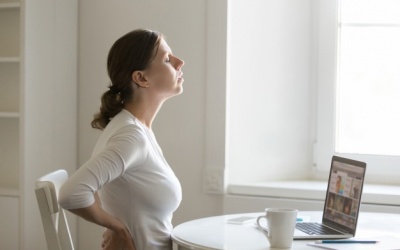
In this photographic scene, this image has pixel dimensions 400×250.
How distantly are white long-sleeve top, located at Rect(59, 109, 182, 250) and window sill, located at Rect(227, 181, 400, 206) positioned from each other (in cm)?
101

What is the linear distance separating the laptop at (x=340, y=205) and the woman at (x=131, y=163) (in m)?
0.43

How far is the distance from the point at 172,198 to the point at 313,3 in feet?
5.41

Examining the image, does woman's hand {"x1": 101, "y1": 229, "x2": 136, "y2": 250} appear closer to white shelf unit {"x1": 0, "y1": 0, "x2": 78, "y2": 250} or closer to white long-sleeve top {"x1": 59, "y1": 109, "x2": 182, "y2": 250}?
white long-sleeve top {"x1": 59, "y1": 109, "x2": 182, "y2": 250}

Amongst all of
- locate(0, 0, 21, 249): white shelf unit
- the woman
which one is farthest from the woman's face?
locate(0, 0, 21, 249): white shelf unit

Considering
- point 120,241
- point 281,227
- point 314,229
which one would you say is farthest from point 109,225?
point 314,229

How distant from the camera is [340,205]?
6.90 feet

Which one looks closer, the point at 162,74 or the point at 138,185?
the point at 138,185

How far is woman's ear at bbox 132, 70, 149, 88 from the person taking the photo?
2.10 meters

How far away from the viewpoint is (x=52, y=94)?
3.25m

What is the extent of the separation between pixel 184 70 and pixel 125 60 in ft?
3.52

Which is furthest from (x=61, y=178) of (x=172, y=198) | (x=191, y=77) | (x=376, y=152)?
(x=376, y=152)

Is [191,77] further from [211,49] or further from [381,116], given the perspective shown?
[381,116]

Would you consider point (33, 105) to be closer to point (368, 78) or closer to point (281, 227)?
point (368, 78)

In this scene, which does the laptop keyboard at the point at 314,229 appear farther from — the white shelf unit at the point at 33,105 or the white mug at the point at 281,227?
the white shelf unit at the point at 33,105
